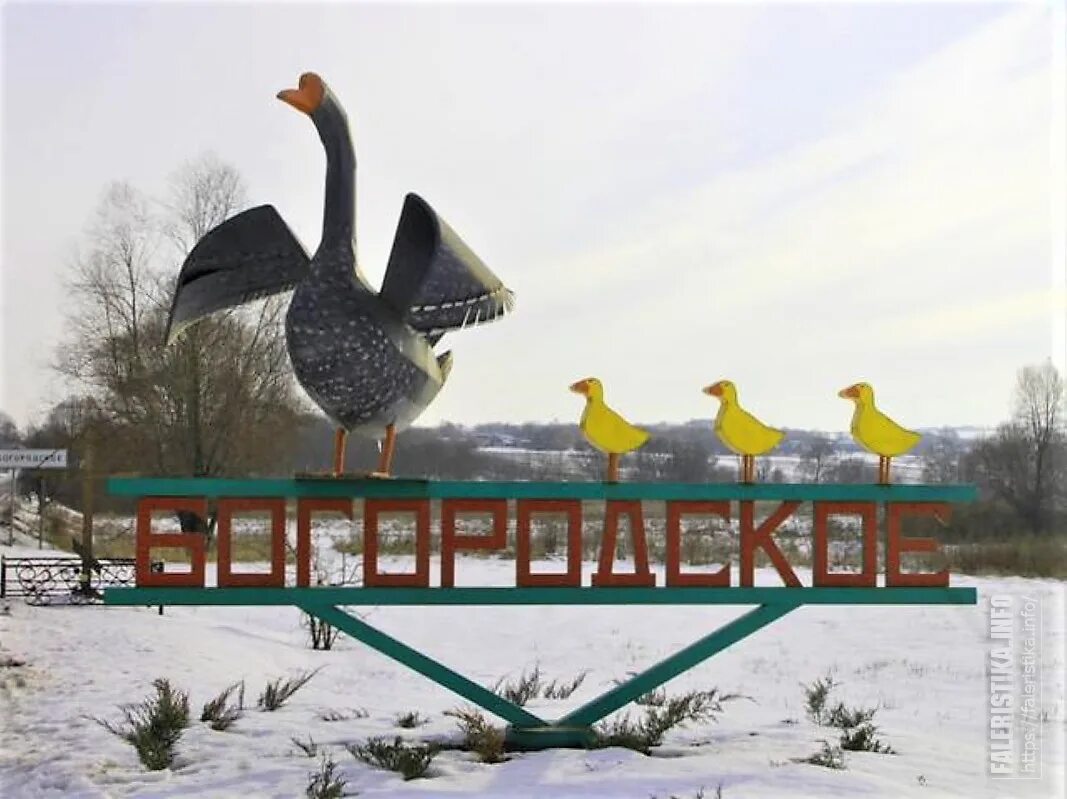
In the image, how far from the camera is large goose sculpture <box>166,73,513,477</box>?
5.32 m

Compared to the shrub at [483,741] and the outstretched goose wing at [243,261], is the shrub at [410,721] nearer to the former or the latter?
the shrub at [483,741]

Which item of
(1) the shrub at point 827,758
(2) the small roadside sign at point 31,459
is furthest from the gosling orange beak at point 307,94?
(2) the small roadside sign at point 31,459

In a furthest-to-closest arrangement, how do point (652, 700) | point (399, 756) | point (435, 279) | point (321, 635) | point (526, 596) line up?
point (321, 635)
point (652, 700)
point (526, 596)
point (399, 756)
point (435, 279)

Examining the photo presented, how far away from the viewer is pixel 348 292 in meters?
5.43

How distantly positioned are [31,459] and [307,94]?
10511mm

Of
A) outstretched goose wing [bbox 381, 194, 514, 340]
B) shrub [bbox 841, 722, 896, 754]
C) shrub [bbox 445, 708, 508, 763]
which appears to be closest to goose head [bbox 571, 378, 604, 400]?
outstretched goose wing [bbox 381, 194, 514, 340]

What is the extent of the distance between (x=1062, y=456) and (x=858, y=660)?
17.3m

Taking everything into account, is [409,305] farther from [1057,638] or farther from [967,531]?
[967,531]

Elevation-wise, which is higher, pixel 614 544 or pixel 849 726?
pixel 614 544

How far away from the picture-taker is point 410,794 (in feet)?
16.8

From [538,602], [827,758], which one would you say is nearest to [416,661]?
[538,602]

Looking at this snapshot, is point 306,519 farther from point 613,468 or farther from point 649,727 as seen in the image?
point 649,727

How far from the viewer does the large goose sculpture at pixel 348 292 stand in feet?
17.4

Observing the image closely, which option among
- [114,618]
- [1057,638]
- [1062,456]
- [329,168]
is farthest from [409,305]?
[1062,456]
